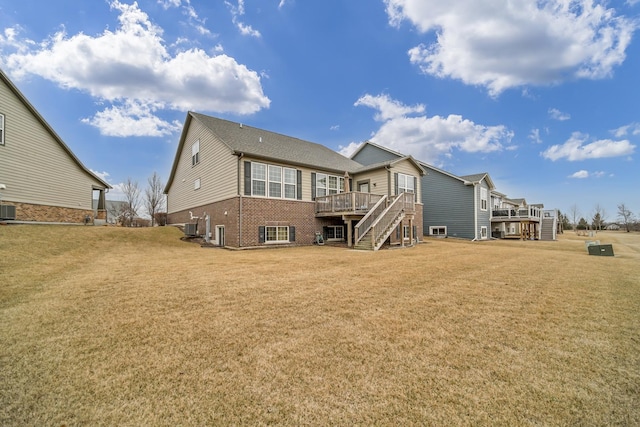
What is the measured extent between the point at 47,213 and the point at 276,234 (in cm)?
1359

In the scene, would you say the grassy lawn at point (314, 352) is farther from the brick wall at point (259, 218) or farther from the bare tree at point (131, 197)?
the bare tree at point (131, 197)

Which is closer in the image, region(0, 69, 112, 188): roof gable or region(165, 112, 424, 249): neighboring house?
region(0, 69, 112, 188): roof gable

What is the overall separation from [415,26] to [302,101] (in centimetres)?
1073

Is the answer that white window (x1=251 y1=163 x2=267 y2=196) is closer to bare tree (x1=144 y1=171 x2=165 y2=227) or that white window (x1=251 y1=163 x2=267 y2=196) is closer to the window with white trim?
the window with white trim

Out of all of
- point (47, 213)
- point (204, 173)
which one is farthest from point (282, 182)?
point (47, 213)

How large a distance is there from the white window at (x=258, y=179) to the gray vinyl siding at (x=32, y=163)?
39.8 feet

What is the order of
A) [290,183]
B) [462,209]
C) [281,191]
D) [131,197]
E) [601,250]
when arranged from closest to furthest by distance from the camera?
[601,250]
[281,191]
[290,183]
[462,209]
[131,197]

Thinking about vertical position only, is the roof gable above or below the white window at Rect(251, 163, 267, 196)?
above

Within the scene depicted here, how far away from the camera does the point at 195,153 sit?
19.3m

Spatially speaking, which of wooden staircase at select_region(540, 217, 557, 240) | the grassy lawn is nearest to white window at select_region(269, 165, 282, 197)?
the grassy lawn

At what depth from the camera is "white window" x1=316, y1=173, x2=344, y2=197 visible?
1775 cm

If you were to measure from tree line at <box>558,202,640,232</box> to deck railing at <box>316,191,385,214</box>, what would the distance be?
66400 millimetres

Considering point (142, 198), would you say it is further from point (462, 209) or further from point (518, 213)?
point (518, 213)

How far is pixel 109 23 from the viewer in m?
12.9
